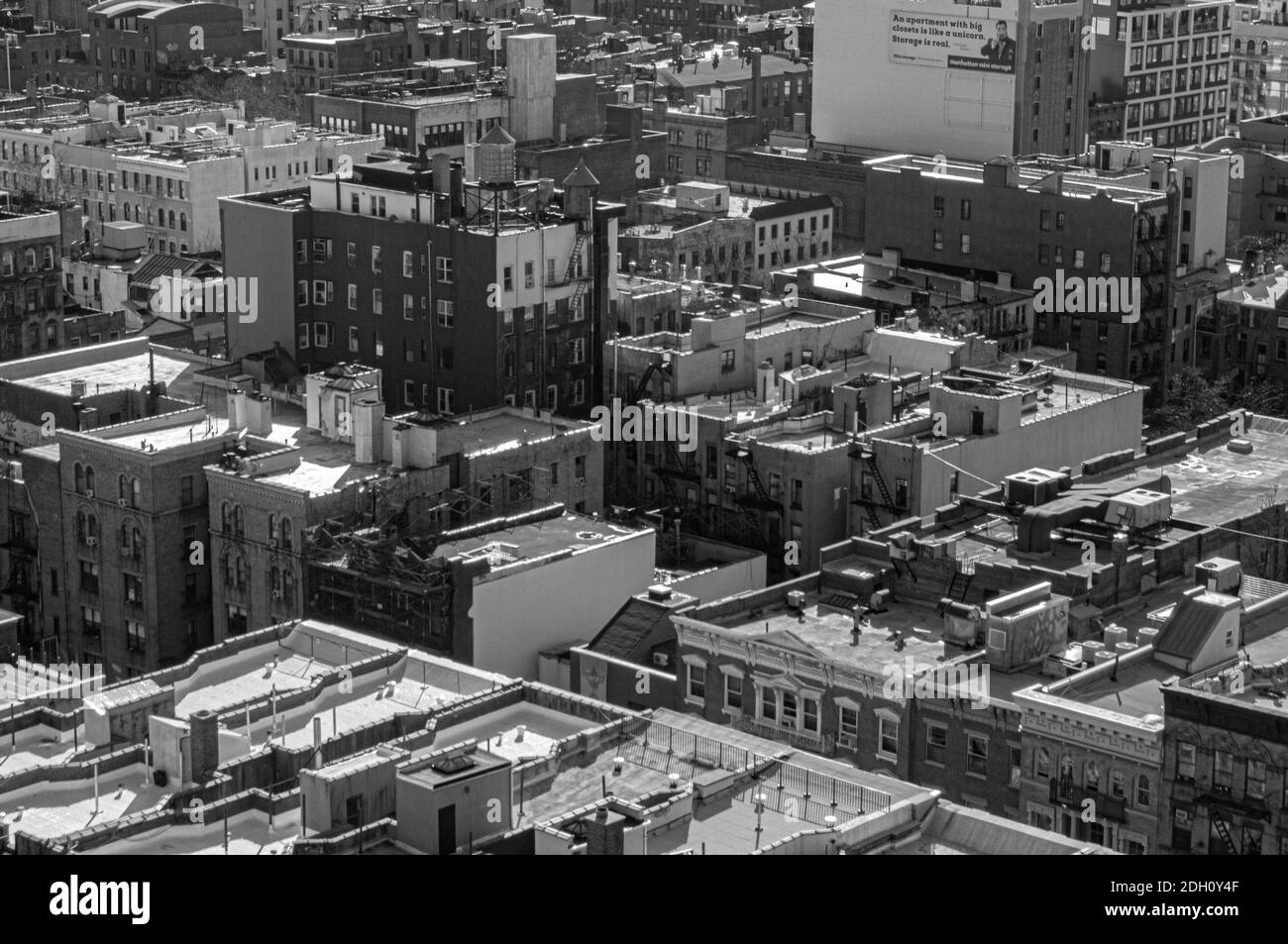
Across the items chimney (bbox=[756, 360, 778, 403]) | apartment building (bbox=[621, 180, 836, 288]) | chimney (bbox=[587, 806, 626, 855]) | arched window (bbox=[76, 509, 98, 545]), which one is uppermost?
apartment building (bbox=[621, 180, 836, 288])

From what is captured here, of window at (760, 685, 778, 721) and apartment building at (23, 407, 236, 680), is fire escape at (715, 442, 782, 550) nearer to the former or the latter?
apartment building at (23, 407, 236, 680)

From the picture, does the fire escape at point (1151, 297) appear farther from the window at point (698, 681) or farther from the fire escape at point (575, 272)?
the window at point (698, 681)

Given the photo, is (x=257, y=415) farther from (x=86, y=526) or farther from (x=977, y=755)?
(x=977, y=755)

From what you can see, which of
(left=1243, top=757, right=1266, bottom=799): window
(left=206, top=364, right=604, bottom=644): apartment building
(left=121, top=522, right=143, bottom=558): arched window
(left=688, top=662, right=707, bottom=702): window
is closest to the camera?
(left=1243, top=757, right=1266, bottom=799): window

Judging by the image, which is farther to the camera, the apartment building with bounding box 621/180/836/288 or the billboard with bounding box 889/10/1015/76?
the billboard with bounding box 889/10/1015/76

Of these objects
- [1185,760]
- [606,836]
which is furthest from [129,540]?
[1185,760]

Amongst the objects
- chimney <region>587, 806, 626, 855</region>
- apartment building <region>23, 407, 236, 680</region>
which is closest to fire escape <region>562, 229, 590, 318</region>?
apartment building <region>23, 407, 236, 680</region>
